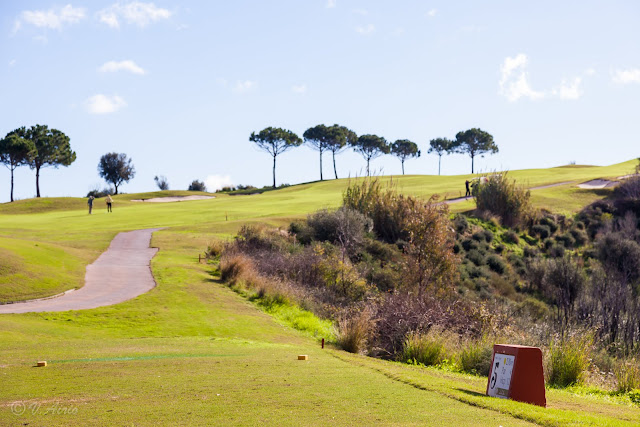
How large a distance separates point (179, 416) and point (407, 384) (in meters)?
4.01

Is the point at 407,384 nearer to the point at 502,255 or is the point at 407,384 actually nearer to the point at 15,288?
the point at 15,288

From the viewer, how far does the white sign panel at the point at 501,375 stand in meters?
9.08

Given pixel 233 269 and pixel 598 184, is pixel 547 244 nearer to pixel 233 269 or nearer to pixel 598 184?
pixel 598 184

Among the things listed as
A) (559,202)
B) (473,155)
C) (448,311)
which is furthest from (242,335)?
(473,155)

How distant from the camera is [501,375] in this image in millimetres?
9227

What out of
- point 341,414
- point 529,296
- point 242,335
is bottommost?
point 529,296

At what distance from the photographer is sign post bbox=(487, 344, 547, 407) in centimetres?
879

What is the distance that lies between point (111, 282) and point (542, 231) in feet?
126

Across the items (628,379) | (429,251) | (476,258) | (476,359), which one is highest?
(429,251)

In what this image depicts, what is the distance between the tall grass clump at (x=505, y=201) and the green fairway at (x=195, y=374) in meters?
35.4

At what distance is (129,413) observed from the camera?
7727mm

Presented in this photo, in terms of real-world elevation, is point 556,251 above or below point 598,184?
below

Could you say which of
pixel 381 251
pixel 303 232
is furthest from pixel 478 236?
pixel 303 232

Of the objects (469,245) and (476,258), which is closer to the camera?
(476,258)
